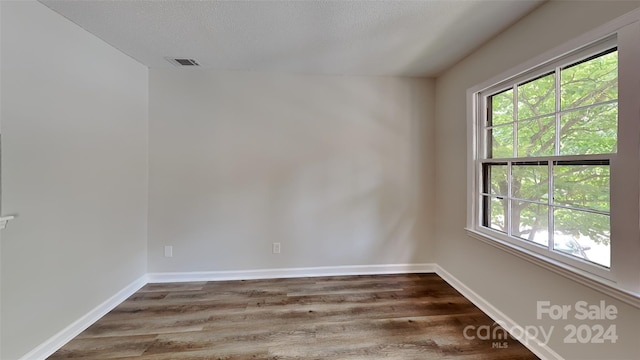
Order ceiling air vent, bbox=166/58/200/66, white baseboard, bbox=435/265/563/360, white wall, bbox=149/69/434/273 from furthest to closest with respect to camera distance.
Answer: white wall, bbox=149/69/434/273
ceiling air vent, bbox=166/58/200/66
white baseboard, bbox=435/265/563/360

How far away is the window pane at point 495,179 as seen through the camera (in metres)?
2.13

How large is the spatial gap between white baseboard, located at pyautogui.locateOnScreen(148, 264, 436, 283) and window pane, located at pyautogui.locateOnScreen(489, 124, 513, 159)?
1.57m

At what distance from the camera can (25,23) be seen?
5.09 feet

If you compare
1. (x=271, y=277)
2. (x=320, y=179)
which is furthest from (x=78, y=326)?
(x=320, y=179)

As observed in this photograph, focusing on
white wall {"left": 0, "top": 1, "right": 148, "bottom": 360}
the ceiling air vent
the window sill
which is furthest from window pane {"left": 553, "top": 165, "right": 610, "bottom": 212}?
white wall {"left": 0, "top": 1, "right": 148, "bottom": 360}

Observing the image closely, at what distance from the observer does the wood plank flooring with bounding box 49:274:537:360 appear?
1.72 meters

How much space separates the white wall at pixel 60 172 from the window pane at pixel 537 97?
11.2 feet

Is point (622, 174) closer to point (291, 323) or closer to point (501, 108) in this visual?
point (501, 108)

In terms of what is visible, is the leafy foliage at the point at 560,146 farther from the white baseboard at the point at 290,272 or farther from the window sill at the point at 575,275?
the white baseboard at the point at 290,272

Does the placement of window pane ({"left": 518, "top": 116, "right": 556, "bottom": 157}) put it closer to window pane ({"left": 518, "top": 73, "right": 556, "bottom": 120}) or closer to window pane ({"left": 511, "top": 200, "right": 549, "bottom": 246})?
window pane ({"left": 518, "top": 73, "right": 556, "bottom": 120})

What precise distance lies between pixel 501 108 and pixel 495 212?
3.04 ft

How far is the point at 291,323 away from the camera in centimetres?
204

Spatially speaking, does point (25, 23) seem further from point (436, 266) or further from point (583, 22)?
point (436, 266)

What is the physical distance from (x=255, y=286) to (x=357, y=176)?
169 cm
